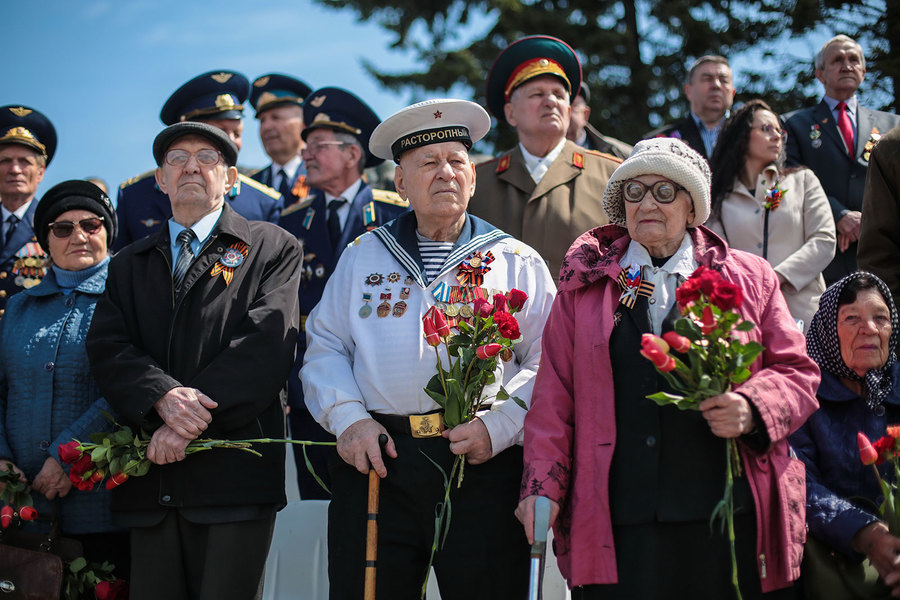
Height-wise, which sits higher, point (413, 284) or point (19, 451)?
point (413, 284)

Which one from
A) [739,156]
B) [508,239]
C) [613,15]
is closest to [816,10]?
[613,15]

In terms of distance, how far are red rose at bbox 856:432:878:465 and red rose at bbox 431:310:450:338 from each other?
5.40ft

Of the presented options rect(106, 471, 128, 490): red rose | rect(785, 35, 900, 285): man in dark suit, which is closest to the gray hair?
rect(785, 35, 900, 285): man in dark suit

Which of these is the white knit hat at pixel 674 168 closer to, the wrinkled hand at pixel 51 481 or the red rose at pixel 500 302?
the red rose at pixel 500 302

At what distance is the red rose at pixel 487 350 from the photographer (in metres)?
3.71

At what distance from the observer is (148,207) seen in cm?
616

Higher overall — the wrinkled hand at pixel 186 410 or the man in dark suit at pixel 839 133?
the man in dark suit at pixel 839 133

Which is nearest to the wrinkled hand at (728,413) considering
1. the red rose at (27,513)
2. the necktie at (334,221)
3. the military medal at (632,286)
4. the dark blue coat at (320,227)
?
Result: the military medal at (632,286)

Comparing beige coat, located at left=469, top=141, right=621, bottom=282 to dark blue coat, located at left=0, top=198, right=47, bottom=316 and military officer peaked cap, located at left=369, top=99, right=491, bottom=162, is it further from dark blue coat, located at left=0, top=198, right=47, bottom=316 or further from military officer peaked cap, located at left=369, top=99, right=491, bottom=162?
dark blue coat, located at left=0, top=198, right=47, bottom=316

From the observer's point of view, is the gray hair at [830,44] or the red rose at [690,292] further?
the gray hair at [830,44]

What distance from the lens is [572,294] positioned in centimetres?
372

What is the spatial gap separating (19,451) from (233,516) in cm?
132

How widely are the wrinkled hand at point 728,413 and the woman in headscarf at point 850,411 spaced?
808 millimetres

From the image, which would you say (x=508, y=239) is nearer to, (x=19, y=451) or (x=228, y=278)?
(x=228, y=278)
